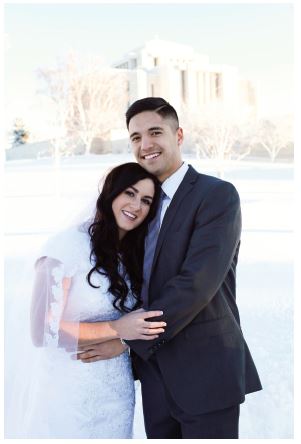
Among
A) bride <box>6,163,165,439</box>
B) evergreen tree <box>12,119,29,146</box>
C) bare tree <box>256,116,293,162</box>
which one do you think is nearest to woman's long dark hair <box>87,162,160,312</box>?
bride <box>6,163,165,439</box>

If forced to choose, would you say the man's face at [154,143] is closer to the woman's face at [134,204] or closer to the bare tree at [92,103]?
the woman's face at [134,204]

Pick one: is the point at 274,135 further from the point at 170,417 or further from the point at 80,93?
the point at 170,417

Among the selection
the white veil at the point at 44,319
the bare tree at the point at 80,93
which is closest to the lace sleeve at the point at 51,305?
the white veil at the point at 44,319

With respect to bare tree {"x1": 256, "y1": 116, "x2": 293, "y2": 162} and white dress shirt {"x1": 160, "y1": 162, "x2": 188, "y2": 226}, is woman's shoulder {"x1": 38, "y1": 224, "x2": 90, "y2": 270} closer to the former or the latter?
white dress shirt {"x1": 160, "y1": 162, "x2": 188, "y2": 226}

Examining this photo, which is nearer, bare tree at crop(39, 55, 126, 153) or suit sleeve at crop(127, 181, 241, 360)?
suit sleeve at crop(127, 181, 241, 360)

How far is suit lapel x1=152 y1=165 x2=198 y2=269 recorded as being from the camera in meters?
2.07

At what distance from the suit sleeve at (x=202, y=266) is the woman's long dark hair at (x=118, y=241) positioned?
33 cm

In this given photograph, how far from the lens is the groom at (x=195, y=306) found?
194 centimetres

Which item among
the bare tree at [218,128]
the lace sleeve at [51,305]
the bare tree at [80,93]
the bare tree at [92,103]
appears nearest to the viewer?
the lace sleeve at [51,305]

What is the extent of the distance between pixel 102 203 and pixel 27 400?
1041 millimetres

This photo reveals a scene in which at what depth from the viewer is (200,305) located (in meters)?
1.95

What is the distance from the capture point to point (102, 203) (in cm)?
239

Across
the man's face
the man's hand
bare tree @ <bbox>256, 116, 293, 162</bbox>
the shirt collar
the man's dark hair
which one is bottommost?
the man's hand

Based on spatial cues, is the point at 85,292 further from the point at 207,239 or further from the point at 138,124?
the point at 138,124
